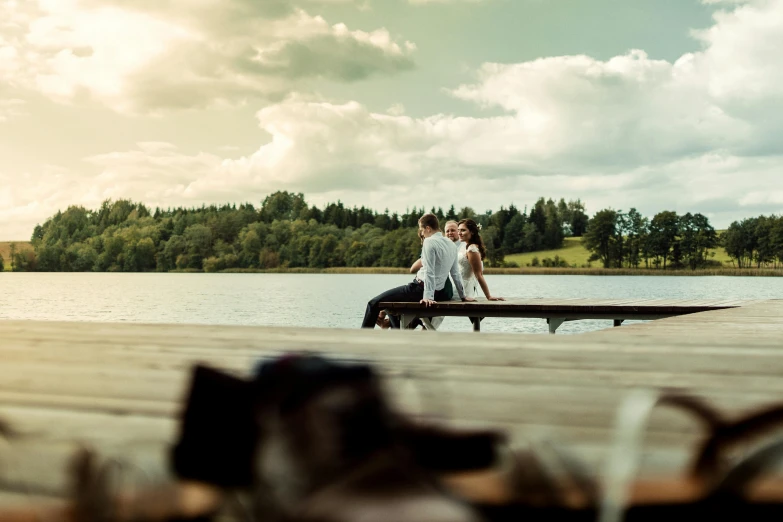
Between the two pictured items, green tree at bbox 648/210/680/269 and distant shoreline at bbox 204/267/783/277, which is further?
green tree at bbox 648/210/680/269

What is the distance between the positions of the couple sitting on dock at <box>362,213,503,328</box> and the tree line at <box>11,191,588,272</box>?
3465 inches

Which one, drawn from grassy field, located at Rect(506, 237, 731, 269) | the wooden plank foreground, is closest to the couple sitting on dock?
the wooden plank foreground

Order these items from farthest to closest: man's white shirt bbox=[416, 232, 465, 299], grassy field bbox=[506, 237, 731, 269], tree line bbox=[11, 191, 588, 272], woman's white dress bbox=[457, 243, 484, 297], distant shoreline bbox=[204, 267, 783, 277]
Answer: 1. tree line bbox=[11, 191, 588, 272]
2. grassy field bbox=[506, 237, 731, 269]
3. distant shoreline bbox=[204, 267, 783, 277]
4. woman's white dress bbox=[457, 243, 484, 297]
5. man's white shirt bbox=[416, 232, 465, 299]

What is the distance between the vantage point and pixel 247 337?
293 cm

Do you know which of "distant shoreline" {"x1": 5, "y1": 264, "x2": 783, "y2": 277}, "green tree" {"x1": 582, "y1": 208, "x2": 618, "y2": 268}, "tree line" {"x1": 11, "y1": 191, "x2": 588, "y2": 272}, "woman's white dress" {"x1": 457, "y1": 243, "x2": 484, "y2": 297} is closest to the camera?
"woman's white dress" {"x1": 457, "y1": 243, "x2": 484, "y2": 297}

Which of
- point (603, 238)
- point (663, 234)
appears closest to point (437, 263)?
point (603, 238)

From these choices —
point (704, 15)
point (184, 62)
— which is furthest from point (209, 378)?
point (704, 15)

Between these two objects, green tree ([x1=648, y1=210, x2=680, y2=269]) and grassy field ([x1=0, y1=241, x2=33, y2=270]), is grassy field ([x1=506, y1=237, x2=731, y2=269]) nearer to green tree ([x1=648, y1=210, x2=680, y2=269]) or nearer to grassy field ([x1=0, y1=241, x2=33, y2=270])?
green tree ([x1=648, y1=210, x2=680, y2=269])

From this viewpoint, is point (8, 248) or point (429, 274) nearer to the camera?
point (429, 274)

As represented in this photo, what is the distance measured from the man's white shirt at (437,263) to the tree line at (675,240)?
304 ft

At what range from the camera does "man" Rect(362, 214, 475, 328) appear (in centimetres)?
994

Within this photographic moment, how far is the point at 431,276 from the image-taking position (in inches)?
402

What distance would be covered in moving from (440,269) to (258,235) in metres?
101

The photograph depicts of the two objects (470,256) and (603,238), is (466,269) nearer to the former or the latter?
(470,256)
